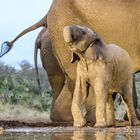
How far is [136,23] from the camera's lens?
9.69 meters

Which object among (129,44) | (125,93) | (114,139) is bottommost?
(114,139)

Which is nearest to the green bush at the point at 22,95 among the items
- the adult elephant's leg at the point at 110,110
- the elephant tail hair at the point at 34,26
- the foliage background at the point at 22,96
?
the foliage background at the point at 22,96

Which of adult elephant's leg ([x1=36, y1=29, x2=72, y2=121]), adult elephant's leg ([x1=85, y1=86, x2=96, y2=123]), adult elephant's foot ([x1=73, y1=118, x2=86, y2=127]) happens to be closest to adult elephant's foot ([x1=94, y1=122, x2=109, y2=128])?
adult elephant's foot ([x1=73, y1=118, x2=86, y2=127])

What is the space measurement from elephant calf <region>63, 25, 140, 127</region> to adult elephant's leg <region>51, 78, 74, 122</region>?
2902mm

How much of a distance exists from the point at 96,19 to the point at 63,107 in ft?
5.10

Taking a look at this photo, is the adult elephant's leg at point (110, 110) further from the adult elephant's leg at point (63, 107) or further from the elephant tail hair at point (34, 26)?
the elephant tail hair at point (34, 26)

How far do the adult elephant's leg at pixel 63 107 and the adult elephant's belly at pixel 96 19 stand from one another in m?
0.93

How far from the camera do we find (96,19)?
949cm

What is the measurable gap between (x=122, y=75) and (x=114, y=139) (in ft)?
7.71

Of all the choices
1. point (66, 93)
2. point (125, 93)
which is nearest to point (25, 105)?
point (66, 93)

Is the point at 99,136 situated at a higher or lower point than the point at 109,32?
lower

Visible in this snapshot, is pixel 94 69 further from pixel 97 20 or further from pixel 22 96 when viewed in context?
pixel 22 96

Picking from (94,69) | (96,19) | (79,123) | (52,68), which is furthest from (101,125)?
(52,68)

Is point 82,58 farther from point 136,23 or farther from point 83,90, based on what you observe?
point 136,23
